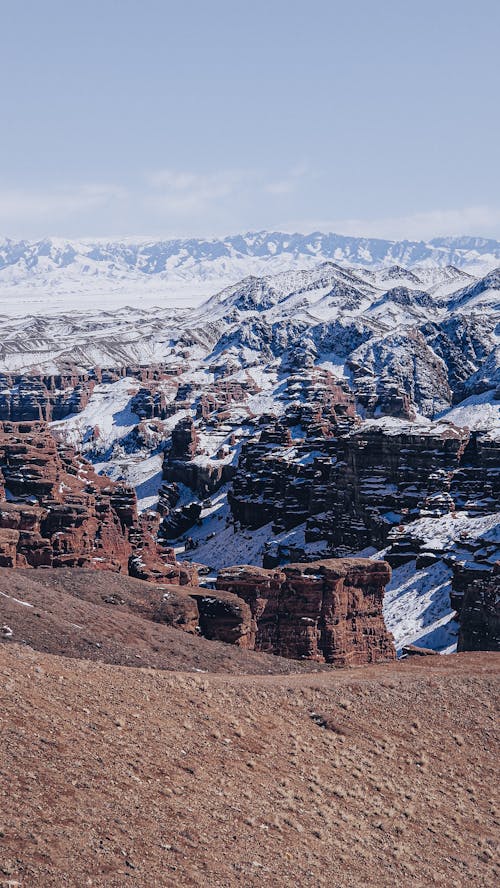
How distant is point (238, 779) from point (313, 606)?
2859 cm

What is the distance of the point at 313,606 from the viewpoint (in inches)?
2393

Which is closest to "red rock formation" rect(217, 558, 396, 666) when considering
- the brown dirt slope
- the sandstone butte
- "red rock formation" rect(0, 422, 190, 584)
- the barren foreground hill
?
the sandstone butte

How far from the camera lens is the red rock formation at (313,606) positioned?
2333 inches

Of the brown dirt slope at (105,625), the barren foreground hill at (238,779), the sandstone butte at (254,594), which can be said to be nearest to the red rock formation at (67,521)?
the sandstone butte at (254,594)

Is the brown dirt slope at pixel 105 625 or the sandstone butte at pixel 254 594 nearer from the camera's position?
the brown dirt slope at pixel 105 625

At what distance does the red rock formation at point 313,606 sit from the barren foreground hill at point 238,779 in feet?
47.1

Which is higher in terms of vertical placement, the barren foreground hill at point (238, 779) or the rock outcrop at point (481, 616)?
the barren foreground hill at point (238, 779)

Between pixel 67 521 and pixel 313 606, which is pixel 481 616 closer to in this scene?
pixel 313 606

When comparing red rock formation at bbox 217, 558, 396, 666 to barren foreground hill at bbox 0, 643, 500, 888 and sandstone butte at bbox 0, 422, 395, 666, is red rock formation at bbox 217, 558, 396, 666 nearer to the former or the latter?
sandstone butte at bbox 0, 422, 395, 666

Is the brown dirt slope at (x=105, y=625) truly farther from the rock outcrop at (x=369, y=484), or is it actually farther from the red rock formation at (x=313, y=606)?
the rock outcrop at (x=369, y=484)

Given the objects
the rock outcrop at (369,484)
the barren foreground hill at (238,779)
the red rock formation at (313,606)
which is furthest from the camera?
the rock outcrop at (369,484)

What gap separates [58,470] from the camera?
388 feet

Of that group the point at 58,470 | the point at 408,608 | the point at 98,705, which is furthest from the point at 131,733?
the point at 58,470

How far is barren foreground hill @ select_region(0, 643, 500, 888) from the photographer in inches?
1029
